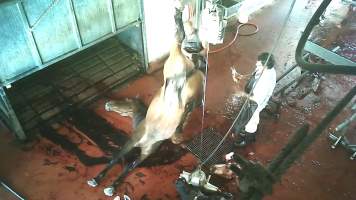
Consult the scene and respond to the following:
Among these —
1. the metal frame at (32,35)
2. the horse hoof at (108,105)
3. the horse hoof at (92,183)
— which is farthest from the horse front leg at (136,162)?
the metal frame at (32,35)

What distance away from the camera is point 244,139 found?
5793 mm

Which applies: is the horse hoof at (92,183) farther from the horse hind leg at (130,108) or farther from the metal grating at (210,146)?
the metal grating at (210,146)

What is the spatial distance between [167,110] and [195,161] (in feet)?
3.62

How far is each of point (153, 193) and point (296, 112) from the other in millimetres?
3242

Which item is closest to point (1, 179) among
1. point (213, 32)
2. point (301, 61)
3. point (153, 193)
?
point (153, 193)

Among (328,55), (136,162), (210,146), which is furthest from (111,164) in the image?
(328,55)

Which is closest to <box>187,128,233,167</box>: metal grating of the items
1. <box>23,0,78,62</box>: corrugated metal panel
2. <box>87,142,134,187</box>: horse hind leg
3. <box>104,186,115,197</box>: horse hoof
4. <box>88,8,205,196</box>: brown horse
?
<box>88,8,205,196</box>: brown horse

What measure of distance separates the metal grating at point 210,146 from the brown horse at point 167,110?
56 centimetres

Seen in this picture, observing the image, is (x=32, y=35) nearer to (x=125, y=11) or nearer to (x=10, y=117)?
(x=10, y=117)

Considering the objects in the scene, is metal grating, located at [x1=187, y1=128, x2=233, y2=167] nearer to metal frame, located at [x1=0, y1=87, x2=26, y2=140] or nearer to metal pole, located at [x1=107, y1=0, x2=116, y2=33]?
metal pole, located at [x1=107, y1=0, x2=116, y2=33]

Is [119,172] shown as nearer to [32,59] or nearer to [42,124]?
[42,124]

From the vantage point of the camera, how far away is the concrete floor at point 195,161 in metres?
5.20

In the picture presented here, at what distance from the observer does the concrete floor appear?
5199mm

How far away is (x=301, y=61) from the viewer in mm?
1640
